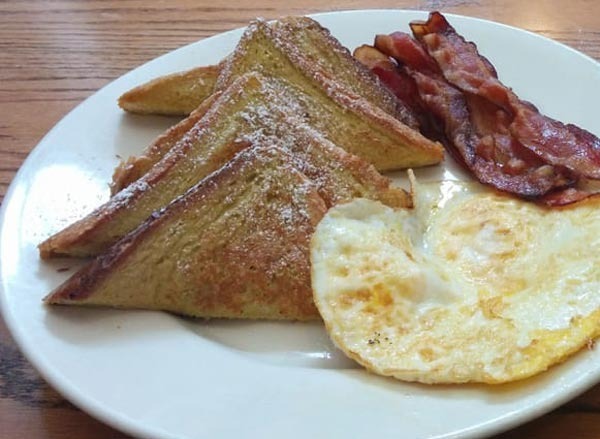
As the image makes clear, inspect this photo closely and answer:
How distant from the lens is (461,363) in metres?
1.51

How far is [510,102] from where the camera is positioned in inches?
88.1

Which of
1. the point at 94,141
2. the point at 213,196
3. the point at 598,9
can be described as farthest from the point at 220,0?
the point at 213,196

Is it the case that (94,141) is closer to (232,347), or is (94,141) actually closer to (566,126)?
(232,347)

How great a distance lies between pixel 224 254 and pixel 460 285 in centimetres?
58

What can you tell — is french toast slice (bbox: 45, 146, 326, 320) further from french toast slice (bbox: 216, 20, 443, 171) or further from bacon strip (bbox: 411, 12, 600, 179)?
bacon strip (bbox: 411, 12, 600, 179)

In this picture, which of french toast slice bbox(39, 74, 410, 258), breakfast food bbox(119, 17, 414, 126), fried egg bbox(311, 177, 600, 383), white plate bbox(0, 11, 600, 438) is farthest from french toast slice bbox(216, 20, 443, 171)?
white plate bbox(0, 11, 600, 438)

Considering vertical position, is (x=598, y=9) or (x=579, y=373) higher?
(x=598, y=9)

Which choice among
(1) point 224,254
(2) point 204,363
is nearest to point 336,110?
(1) point 224,254

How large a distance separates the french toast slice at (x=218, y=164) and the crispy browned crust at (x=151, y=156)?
9 cm

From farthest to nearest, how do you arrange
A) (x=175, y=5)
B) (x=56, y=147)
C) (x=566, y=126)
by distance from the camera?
(x=175, y=5)
(x=56, y=147)
(x=566, y=126)

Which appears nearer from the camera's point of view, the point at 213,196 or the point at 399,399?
the point at 399,399

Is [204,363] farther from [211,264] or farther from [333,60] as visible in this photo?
[333,60]

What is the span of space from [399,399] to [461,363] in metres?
0.15

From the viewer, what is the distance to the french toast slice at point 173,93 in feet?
8.12
